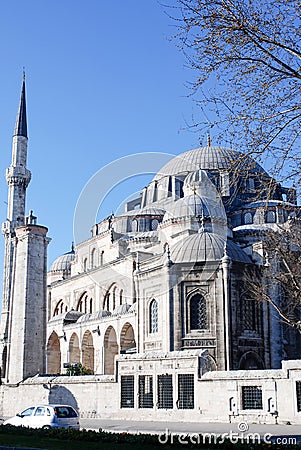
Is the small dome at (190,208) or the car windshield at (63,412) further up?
the small dome at (190,208)

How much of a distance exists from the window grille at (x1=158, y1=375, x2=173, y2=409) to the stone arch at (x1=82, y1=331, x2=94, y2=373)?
797 inches

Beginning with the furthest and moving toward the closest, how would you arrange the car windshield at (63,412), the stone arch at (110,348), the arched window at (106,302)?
1. the arched window at (106,302)
2. the stone arch at (110,348)
3. the car windshield at (63,412)

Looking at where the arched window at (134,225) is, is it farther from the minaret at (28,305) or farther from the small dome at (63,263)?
the minaret at (28,305)

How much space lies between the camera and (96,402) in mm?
22906

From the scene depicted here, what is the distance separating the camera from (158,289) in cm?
2989

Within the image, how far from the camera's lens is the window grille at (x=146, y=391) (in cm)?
2128

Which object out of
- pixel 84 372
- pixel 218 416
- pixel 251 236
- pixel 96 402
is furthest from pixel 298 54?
pixel 251 236

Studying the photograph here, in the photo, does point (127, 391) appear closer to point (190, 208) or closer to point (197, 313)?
point (197, 313)

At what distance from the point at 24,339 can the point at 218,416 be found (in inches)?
466

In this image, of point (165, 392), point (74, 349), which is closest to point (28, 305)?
point (165, 392)

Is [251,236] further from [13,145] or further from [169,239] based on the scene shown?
[13,145]

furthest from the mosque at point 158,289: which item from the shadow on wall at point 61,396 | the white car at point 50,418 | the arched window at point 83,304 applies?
the white car at point 50,418

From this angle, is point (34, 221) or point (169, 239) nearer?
point (34, 221)

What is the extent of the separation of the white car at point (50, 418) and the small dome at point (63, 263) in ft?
131
